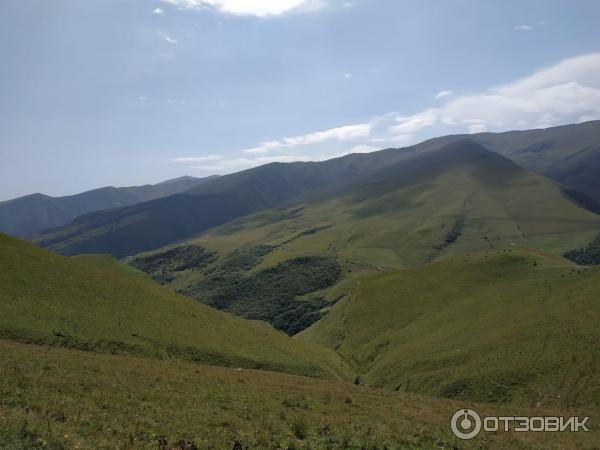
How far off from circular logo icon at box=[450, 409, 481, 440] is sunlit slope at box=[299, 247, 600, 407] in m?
10.6

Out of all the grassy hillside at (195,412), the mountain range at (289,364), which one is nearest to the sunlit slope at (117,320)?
the mountain range at (289,364)

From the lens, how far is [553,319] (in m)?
53.0

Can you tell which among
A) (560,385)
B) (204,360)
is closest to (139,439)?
(204,360)

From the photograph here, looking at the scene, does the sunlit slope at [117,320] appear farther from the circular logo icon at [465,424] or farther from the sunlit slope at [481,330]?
the circular logo icon at [465,424]

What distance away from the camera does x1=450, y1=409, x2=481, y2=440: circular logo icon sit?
27.3 m

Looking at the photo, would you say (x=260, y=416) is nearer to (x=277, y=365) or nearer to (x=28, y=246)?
(x=277, y=365)

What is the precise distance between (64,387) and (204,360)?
2356cm

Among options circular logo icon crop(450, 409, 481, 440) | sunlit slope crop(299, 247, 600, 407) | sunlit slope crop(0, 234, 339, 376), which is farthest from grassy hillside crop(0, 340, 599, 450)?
sunlit slope crop(299, 247, 600, 407)

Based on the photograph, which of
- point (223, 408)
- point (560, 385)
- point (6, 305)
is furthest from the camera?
point (6, 305)
